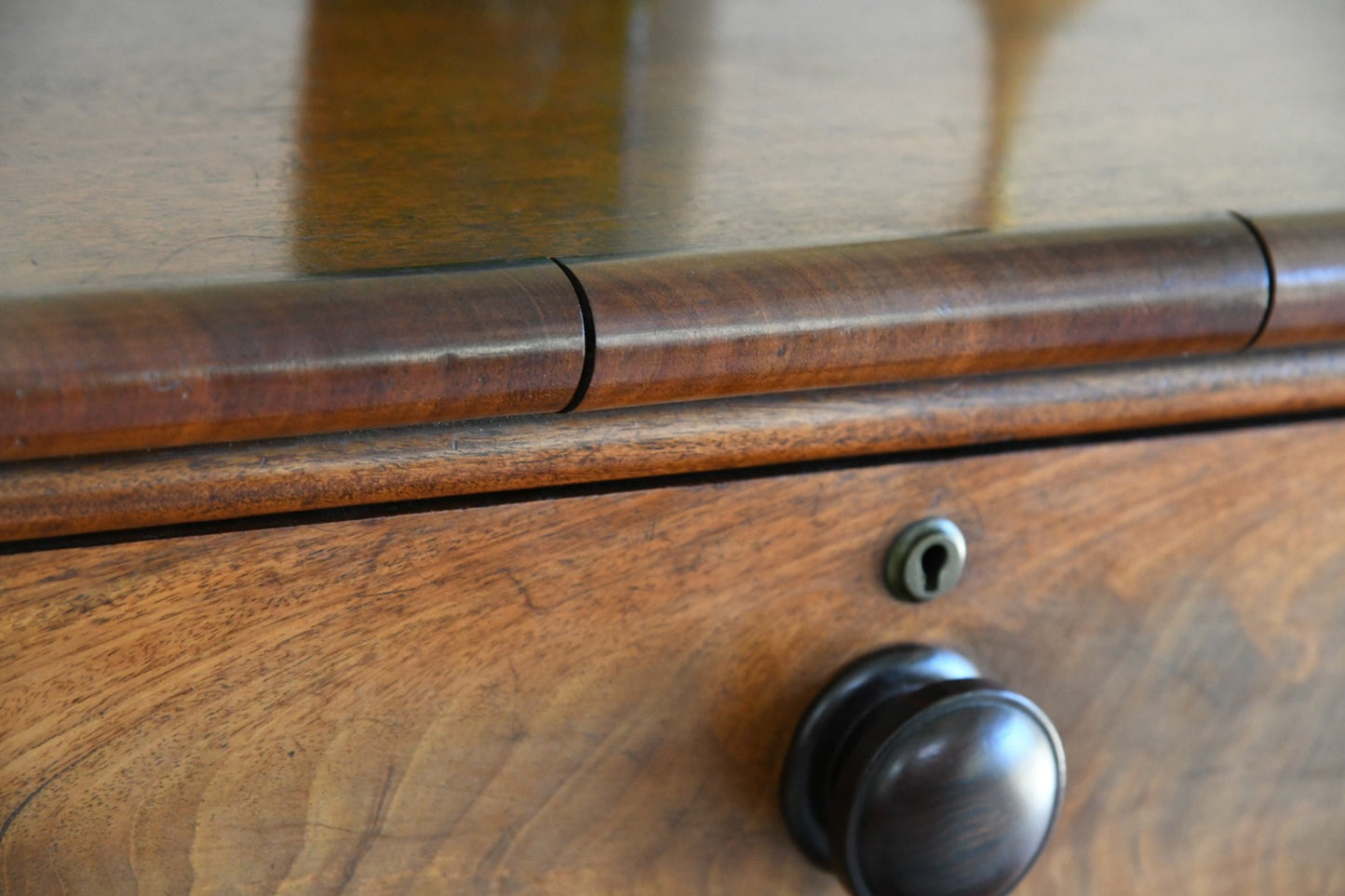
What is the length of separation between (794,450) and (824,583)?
0.04 m

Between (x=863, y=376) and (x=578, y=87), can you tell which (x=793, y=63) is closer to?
(x=578, y=87)

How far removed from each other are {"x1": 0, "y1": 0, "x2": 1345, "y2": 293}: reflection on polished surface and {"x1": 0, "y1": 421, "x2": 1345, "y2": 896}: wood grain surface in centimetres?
6

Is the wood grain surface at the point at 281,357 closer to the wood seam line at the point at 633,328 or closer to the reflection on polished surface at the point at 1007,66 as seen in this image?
the wood seam line at the point at 633,328

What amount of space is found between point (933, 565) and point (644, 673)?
79 millimetres

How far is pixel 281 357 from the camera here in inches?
10.4

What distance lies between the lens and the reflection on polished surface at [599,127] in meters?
0.33

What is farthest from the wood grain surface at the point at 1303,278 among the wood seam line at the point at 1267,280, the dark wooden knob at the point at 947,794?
the dark wooden knob at the point at 947,794

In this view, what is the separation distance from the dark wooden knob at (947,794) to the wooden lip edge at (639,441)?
6 centimetres

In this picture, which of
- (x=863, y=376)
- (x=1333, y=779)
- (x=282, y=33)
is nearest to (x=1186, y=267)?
(x=863, y=376)

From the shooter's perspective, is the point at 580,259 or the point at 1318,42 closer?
the point at 580,259

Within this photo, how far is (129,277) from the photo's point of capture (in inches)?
11.1

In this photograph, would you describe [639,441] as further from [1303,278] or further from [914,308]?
[1303,278]

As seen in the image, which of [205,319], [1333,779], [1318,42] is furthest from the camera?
[1318,42]

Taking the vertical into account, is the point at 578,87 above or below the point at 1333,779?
above
